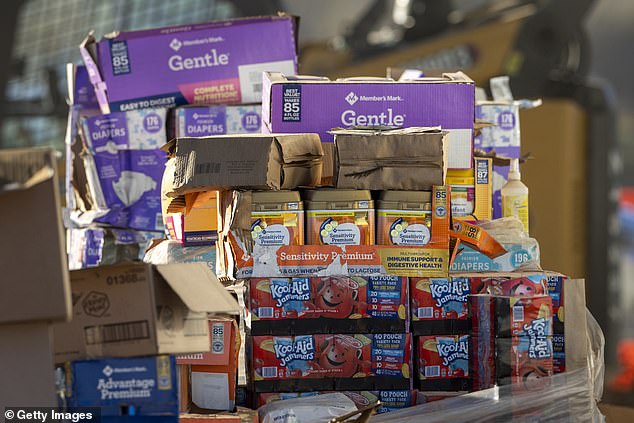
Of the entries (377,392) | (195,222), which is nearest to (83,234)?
(195,222)

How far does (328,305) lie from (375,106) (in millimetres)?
767

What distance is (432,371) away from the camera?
3062 millimetres

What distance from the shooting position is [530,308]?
298cm

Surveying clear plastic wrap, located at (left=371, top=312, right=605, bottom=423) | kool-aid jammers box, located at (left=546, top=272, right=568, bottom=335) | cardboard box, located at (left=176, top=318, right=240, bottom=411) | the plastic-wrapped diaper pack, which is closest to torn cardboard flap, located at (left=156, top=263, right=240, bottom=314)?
cardboard box, located at (left=176, top=318, right=240, bottom=411)

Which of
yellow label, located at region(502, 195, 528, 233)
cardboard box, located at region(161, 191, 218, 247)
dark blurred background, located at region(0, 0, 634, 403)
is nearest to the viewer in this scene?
cardboard box, located at region(161, 191, 218, 247)

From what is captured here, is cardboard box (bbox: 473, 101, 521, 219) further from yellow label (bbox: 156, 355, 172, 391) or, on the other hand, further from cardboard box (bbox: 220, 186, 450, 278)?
yellow label (bbox: 156, 355, 172, 391)

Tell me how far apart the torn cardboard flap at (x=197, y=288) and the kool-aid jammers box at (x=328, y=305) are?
14.1 inches

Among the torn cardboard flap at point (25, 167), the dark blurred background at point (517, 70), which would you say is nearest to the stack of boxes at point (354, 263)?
the torn cardboard flap at point (25, 167)

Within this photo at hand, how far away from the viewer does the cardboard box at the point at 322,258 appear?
3.03 meters

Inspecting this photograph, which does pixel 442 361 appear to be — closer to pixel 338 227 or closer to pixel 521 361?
pixel 521 361

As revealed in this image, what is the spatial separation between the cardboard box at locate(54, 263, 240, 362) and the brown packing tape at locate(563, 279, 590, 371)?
3.76ft

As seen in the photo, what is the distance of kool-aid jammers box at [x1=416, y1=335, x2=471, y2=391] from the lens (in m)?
3.06

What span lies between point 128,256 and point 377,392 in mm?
1697

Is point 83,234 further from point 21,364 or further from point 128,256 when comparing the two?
point 21,364
